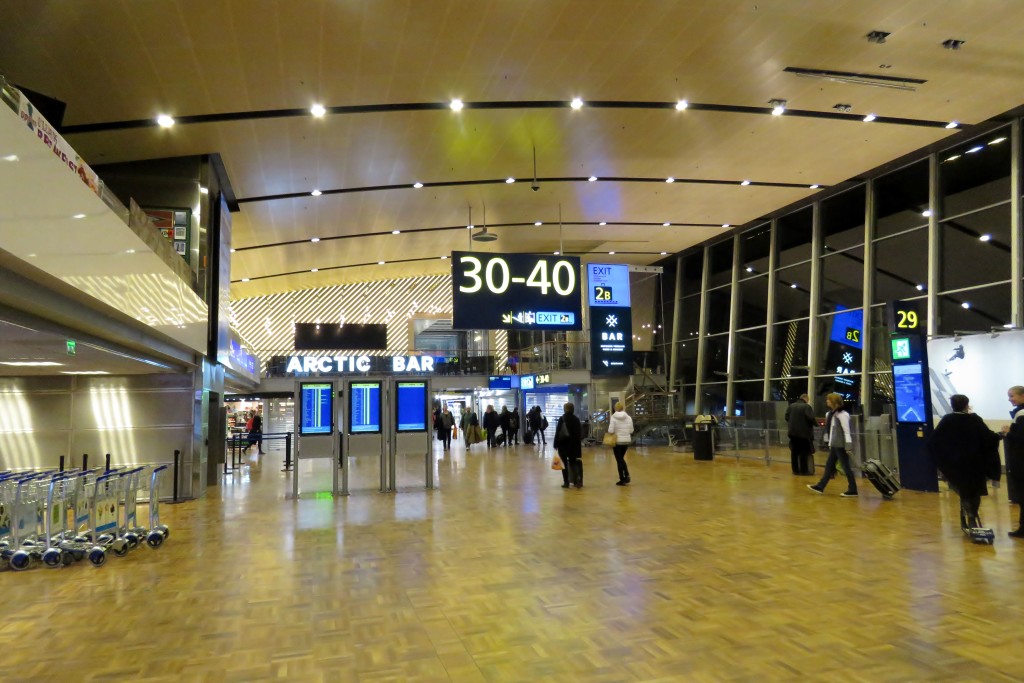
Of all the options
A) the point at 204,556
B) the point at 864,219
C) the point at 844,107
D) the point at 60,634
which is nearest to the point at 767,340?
the point at 864,219

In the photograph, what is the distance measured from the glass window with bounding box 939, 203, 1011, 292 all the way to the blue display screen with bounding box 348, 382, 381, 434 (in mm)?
11814

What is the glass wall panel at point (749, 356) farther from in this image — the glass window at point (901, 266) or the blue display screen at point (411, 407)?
the blue display screen at point (411, 407)

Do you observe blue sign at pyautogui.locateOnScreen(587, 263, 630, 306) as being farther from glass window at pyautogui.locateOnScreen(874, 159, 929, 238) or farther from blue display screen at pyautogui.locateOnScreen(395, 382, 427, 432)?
blue display screen at pyautogui.locateOnScreen(395, 382, 427, 432)

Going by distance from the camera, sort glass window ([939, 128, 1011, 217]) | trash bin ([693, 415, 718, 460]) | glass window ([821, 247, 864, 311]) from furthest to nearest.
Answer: glass window ([821, 247, 864, 311])
trash bin ([693, 415, 718, 460])
glass window ([939, 128, 1011, 217])

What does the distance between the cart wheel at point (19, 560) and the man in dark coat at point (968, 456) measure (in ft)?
27.1

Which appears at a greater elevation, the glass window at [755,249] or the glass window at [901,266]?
the glass window at [755,249]

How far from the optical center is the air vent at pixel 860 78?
9.79m

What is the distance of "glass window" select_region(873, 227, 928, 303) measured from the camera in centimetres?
1484

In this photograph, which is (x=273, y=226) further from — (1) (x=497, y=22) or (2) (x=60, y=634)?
(2) (x=60, y=634)

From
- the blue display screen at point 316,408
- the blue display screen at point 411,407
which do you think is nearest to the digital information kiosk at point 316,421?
the blue display screen at point 316,408

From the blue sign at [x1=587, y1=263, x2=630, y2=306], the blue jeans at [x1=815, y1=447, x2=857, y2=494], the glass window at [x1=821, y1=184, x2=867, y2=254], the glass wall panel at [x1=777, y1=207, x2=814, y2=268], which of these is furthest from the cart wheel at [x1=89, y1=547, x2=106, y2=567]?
the glass wall panel at [x1=777, y1=207, x2=814, y2=268]

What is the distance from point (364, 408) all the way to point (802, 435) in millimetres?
7532

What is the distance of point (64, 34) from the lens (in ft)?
24.7

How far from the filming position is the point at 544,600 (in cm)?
445
